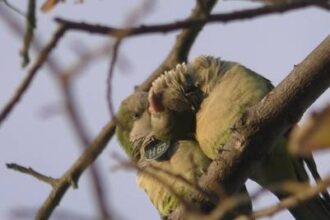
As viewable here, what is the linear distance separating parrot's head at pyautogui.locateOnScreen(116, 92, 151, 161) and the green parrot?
3.6 inches

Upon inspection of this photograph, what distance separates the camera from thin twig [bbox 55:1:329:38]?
1.12 metres

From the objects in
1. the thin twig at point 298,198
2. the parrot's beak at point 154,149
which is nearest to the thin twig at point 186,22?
the thin twig at point 298,198

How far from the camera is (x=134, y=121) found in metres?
5.21

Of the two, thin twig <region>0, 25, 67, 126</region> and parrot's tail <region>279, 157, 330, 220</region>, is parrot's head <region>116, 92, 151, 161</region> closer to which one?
parrot's tail <region>279, 157, 330, 220</region>

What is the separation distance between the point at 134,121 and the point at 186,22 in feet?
13.4

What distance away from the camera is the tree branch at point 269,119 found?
2615 millimetres

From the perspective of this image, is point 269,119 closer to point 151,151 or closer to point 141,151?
point 151,151

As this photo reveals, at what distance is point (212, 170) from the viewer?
3.12 metres

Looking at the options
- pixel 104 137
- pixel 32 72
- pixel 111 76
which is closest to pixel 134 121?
pixel 104 137

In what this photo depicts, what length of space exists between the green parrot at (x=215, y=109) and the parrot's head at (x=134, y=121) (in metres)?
0.09

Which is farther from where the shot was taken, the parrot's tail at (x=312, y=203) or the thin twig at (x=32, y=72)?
the parrot's tail at (x=312, y=203)

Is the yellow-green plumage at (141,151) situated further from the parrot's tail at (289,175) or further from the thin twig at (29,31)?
the thin twig at (29,31)

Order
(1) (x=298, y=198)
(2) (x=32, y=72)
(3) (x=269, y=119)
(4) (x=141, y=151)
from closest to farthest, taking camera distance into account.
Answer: (1) (x=298, y=198) < (2) (x=32, y=72) < (3) (x=269, y=119) < (4) (x=141, y=151)

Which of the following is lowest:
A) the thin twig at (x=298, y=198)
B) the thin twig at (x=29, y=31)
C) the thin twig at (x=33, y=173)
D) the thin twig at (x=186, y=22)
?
the thin twig at (x=298, y=198)
